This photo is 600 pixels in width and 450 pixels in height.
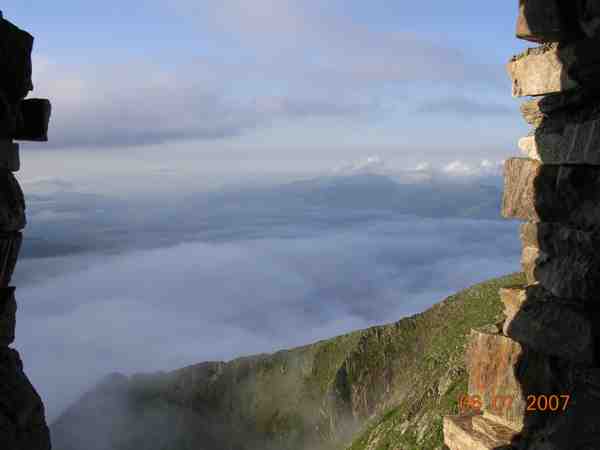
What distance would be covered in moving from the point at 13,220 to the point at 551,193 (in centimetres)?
969

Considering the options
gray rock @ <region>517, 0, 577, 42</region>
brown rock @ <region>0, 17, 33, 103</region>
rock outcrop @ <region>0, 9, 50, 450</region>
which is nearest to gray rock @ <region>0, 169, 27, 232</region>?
rock outcrop @ <region>0, 9, 50, 450</region>

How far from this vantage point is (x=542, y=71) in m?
10.2

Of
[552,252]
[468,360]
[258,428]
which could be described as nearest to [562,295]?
[552,252]

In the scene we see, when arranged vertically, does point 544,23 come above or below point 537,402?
above

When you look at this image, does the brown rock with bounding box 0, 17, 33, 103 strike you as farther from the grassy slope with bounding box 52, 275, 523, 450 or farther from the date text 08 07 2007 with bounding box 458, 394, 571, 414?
the grassy slope with bounding box 52, 275, 523, 450

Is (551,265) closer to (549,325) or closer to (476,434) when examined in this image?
(549,325)

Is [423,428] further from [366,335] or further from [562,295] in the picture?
[366,335]

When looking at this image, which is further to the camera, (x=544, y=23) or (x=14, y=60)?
(x=14, y=60)

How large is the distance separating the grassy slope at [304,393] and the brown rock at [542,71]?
38.4 m

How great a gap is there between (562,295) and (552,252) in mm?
1047

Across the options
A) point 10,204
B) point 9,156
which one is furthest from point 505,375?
point 9,156

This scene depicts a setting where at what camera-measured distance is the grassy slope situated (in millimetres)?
66438

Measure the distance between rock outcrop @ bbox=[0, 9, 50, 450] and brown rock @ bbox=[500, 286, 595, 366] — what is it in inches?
344

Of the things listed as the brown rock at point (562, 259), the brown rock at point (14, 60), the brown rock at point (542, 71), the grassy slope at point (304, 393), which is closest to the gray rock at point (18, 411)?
the brown rock at point (14, 60)
